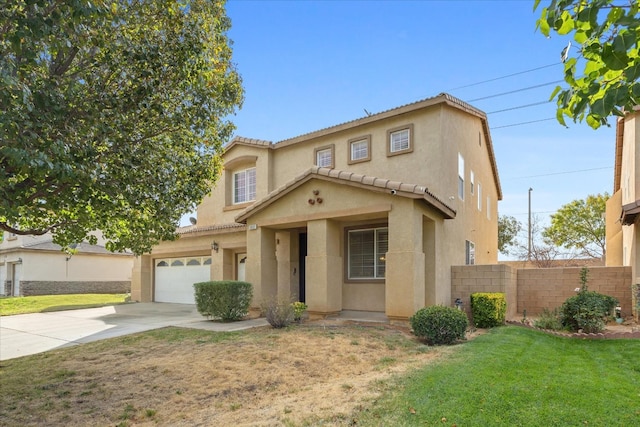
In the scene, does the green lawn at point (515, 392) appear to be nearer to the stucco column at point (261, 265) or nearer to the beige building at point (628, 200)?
the beige building at point (628, 200)

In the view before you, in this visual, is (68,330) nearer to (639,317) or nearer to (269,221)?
(269,221)

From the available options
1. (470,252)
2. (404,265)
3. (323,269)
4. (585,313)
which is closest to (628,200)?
(470,252)

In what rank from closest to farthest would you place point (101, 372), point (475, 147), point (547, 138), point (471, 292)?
1. point (101, 372)
2. point (471, 292)
3. point (475, 147)
4. point (547, 138)

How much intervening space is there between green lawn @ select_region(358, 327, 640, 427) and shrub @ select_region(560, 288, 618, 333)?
9.98 ft

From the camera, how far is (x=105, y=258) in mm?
33719

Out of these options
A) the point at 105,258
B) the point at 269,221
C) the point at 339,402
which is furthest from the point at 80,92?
the point at 105,258

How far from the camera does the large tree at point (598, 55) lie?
2.91 metres

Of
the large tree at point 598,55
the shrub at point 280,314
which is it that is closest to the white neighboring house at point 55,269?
the shrub at point 280,314

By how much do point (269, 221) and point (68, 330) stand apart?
7080 mm

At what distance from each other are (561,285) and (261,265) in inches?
423

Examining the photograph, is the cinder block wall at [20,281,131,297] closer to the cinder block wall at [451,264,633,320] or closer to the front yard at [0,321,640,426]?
the front yard at [0,321,640,426]

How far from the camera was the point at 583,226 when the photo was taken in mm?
35281

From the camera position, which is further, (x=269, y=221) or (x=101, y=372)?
(x=269, y=221)

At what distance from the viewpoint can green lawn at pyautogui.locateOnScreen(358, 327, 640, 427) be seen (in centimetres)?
503
